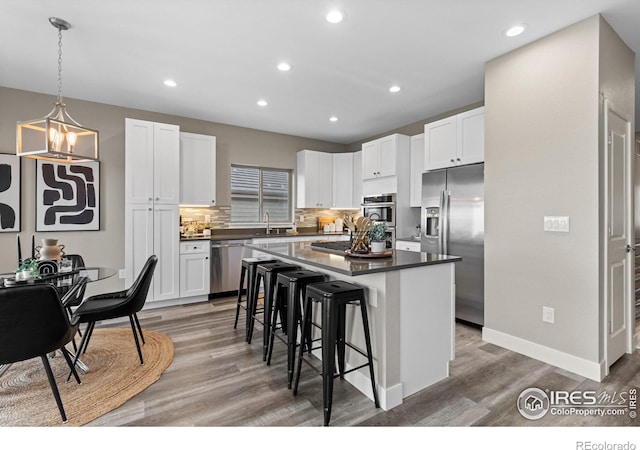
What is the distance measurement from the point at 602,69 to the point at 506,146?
799 mm

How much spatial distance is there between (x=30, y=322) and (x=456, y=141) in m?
4.02

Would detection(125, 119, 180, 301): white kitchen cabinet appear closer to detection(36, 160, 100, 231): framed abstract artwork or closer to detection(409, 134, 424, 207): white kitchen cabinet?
detection(36, 160, 100, 231): framed abstract artwork

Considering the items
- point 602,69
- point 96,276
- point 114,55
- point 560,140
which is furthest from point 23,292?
point 602,69

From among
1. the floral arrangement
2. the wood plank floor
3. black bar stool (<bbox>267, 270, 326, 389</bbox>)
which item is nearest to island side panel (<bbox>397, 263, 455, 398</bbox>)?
the wood plank floor

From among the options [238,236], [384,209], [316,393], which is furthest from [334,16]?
[238,236]

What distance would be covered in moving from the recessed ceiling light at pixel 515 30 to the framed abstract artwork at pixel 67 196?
15.5 ft

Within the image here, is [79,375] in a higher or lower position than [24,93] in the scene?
lower

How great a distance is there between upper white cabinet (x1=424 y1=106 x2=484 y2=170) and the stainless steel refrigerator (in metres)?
0.17

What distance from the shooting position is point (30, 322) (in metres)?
1.80

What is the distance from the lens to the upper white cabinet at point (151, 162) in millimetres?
4031

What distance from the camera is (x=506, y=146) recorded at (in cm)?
290

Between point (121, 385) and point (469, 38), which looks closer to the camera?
point (121, 385)

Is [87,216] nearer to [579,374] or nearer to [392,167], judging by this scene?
[392,167]

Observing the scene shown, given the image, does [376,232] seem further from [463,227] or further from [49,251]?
[49,251]
